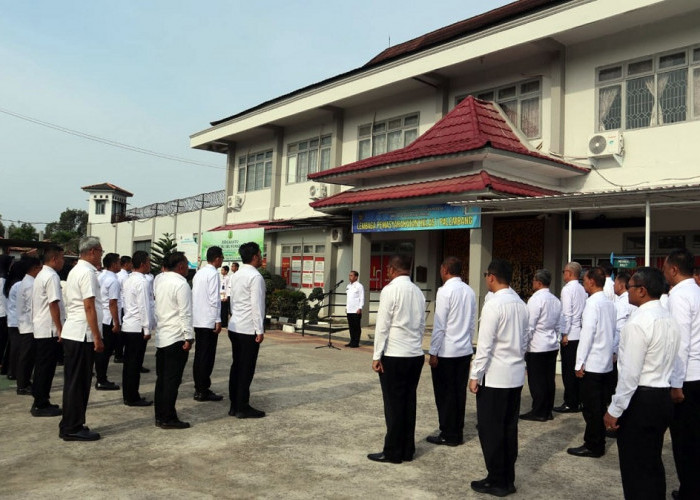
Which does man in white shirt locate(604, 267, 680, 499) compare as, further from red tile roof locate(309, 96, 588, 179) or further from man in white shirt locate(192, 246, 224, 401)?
red tile roof locate(309, 96, 588, 179)

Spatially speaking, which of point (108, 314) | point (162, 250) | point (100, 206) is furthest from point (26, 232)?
point (108, 314)

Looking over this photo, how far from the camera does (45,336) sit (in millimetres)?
6715

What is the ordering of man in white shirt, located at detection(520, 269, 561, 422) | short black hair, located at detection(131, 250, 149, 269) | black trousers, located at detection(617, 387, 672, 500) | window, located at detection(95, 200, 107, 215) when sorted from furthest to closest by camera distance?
window, located at detection(95, 200, 107, 215), short black hair, located at detection(131, 250, 149, 269), man in white shirt, located at detection(520, 269, 561, 422), black trousers, located at detection(617, 387, 672, 500)

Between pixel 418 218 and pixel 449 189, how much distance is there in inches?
60.1

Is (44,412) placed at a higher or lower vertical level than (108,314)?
lower

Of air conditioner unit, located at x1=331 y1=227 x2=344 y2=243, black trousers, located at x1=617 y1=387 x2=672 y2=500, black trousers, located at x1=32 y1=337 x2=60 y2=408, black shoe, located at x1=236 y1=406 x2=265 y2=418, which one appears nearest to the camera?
black trousers, located at x1=617 y1=387 x2=672 y2=500

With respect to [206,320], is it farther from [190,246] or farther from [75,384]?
[190,246]

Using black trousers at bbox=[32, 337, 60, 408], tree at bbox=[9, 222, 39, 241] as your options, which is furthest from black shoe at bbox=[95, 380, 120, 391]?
tree at bbox=[9, 222, 39, 241]

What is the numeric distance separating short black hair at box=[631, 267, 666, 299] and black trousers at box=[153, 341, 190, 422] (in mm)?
4477

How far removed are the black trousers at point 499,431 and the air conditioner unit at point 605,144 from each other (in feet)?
29.8

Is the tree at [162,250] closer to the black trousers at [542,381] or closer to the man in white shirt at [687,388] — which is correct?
the black trousers at [542,381]

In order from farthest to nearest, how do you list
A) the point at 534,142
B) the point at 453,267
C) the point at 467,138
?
the point at 534,142 < the point at 467,138 < the point at 453,267

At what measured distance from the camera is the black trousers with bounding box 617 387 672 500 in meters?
3.65

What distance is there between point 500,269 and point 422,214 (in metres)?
8.46
